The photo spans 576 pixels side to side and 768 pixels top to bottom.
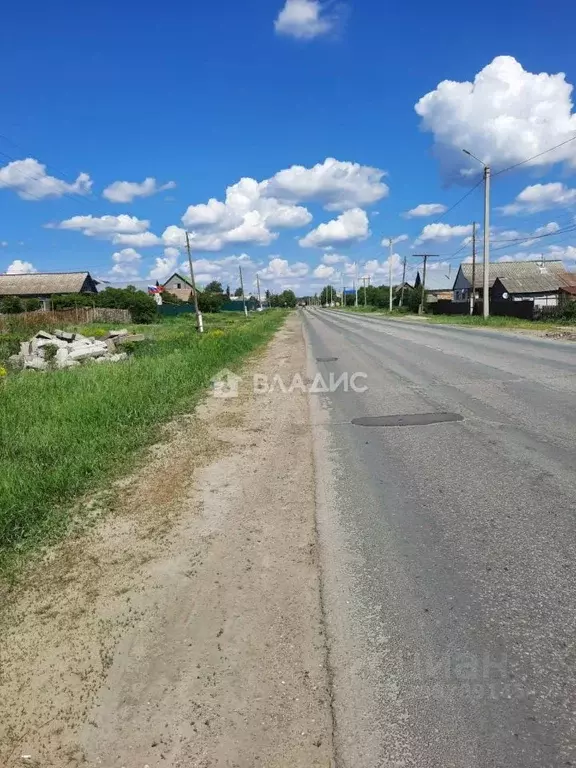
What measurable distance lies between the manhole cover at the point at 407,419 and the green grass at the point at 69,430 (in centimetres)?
312

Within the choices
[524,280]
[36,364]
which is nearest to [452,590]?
[36,364]

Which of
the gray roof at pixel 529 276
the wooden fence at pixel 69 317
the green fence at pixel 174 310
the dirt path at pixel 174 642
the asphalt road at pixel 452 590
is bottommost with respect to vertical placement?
the dirt path at pixel 174 642

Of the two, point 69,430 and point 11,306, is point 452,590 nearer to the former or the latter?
point 69,430

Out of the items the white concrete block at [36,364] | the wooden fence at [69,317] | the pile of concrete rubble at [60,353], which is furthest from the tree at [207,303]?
the white concrete block at [36,364]

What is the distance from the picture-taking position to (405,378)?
12.2m

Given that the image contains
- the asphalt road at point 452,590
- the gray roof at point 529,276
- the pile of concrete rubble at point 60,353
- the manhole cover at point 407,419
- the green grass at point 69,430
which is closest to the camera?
the asphalt road at point 452,590

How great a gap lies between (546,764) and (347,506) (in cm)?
283

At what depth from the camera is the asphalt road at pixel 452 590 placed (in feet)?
7.41

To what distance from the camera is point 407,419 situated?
26.5 feet

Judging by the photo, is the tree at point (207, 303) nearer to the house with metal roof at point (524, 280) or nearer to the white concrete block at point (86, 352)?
the house with metal roof at point (524, 280)

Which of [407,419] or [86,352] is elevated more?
[86,352]

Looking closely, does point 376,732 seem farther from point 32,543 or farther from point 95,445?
point 95,445

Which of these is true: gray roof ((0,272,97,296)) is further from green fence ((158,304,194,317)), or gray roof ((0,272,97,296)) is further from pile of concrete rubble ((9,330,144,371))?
pile of concrete rubble ((9,330,144,371))

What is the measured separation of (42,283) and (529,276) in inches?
2424
